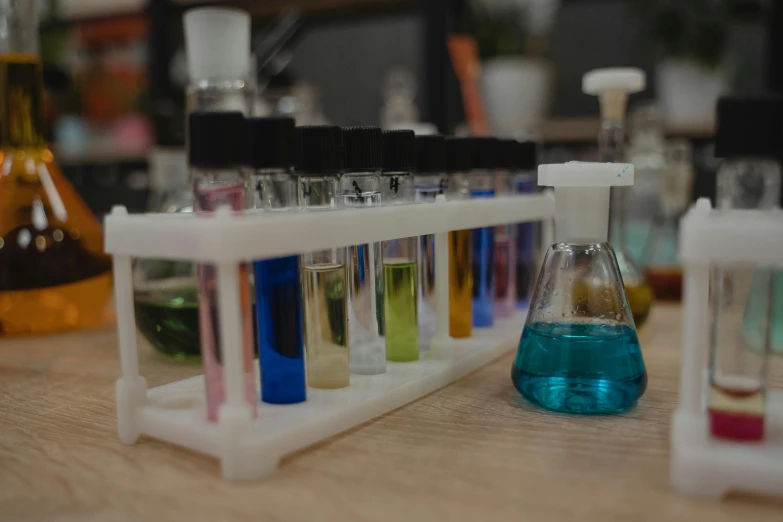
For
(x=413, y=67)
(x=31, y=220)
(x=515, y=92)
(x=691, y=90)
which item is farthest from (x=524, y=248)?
(x=413, y=67)

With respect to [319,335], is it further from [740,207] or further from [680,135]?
[680,135]

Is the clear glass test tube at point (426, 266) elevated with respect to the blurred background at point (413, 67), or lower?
lower

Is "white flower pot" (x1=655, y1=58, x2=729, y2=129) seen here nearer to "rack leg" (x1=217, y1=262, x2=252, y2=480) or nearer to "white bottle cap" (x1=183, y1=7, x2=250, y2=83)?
"white bottle cap" (x1=183, y1=7, x2=250, y2=83)

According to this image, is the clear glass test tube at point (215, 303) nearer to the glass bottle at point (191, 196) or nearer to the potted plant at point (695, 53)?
the glass bottle at point (191, 196)

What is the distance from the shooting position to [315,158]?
48cm

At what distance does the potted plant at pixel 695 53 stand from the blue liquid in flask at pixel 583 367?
0.98 m

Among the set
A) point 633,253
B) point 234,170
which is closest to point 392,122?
point 633,253

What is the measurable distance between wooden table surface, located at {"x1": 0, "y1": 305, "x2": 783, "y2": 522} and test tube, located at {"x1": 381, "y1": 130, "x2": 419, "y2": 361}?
0.17 ft

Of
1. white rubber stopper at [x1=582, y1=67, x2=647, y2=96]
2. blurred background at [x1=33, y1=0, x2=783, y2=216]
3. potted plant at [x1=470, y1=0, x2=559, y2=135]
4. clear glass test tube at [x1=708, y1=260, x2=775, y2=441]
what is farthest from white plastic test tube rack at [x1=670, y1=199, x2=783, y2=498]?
Result: potted plant at [x1=470, y1=0, x2=559, y2=135]

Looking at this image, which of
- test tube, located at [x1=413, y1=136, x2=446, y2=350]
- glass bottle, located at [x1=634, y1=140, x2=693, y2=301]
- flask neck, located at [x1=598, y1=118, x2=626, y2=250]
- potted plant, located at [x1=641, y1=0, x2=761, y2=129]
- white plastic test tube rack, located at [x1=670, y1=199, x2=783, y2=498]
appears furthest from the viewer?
potted plant, located at [x1=641, y1=0, x2=761, y2=129]

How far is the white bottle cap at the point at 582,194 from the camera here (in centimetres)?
47

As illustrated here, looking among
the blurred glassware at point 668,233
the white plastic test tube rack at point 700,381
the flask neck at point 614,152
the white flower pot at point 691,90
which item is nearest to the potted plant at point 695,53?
the white flower pot at point 691,90

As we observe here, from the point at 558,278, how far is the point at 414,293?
12cm

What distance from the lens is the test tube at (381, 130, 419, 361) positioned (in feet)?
1.84
